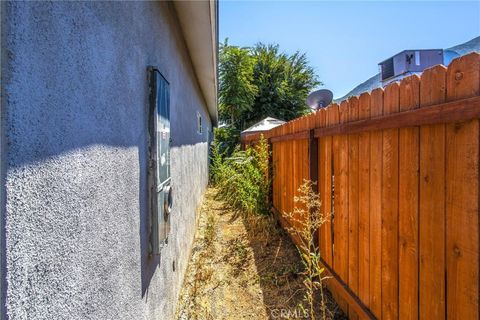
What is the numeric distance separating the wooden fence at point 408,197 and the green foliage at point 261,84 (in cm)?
1393

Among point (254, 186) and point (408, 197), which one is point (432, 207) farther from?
point (254, 186)

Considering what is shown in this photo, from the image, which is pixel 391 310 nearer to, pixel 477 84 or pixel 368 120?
pixel 368 120

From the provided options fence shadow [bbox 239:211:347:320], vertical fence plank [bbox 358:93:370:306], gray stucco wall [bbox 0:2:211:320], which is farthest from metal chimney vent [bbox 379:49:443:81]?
gray stucco wall [bbox 0:2:211:320]

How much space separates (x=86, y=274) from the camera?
0.91m

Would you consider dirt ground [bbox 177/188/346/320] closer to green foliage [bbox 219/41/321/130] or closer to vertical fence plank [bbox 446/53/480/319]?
vertical fence plank [bbox 446/53/480/319]

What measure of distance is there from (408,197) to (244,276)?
2.21 metres

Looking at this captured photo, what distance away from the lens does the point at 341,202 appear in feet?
7.77

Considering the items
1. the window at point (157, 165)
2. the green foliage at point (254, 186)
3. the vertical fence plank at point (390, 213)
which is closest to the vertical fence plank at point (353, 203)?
the vertical fence plank at point (390, 213)

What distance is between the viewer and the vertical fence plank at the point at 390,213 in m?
1.62

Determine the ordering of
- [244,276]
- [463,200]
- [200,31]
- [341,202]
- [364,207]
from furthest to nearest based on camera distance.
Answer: [200,31] < [244,276] < [341,202] < [364,207] < [463,200]

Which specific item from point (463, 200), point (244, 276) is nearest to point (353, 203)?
point (463, 200)

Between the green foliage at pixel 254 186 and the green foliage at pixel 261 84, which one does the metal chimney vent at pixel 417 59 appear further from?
the green foliage at pixel 261 84

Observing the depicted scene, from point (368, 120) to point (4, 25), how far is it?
1.89 m

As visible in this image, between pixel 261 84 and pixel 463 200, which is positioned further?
pixel 261 84
